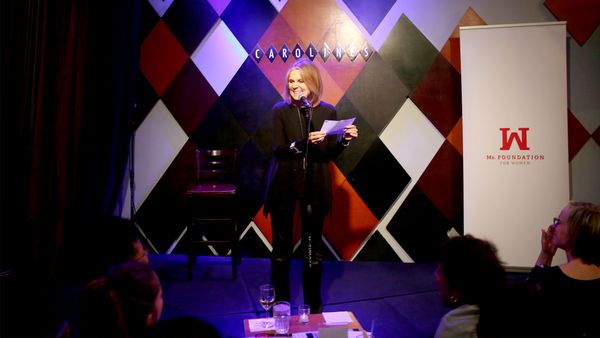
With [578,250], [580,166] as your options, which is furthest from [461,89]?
[578,250]

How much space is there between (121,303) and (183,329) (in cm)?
19

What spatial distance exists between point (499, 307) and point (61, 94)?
357 centimetres

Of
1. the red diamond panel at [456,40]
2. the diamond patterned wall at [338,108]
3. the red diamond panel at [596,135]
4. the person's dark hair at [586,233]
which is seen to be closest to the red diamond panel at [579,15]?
the diamond patterned wall at [338,108]

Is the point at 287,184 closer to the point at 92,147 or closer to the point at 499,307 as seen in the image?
the point at 499,307

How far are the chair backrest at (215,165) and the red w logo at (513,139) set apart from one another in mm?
2417

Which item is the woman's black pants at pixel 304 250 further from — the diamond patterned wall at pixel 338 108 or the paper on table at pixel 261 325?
the diamond patterned wall at pixel 338 108

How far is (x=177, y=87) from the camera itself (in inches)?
174

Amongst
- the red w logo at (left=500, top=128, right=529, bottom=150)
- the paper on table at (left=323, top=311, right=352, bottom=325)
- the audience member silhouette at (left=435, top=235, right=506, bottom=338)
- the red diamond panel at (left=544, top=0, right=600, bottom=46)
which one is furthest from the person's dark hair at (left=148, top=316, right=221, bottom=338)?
the red diamond panel at (left=544, top=0, right=600, bottom=46)

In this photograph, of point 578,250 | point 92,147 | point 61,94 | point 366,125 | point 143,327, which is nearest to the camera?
point 143,327

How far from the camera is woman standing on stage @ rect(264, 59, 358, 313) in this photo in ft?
9.39

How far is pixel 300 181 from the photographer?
9.32 ft

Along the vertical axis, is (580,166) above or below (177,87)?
below

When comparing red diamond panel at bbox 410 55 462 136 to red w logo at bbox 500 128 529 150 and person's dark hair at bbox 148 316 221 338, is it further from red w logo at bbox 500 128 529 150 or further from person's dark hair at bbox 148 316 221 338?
person's dark hair at bbox 148 316 221 338

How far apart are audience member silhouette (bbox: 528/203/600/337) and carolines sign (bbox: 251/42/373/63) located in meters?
2.70
